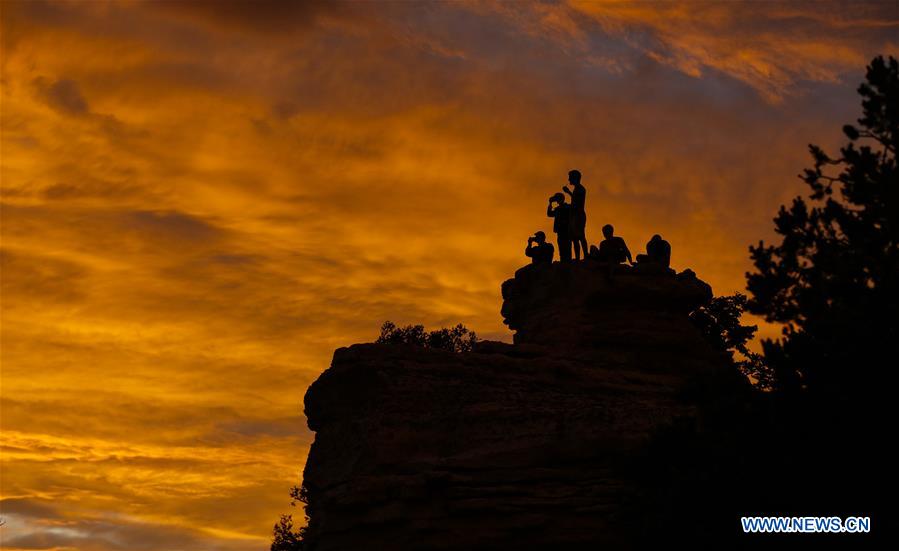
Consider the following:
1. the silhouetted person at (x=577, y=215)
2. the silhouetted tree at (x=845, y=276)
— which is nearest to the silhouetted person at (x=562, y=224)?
the silhouetted person at (x=577, y=215)

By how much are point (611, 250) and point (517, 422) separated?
1020 centimetres

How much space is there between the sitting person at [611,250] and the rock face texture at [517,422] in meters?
1.26

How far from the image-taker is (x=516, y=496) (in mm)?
37750

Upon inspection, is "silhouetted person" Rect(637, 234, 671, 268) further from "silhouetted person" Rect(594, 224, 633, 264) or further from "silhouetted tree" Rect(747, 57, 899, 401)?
"silhouetted tree" Rect(747, 57, 899, 401)

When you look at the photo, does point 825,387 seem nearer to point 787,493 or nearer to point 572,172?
point 787,493

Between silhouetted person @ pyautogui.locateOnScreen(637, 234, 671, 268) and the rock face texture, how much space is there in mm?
1975

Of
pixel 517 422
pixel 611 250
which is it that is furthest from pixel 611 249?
pixel 517 422

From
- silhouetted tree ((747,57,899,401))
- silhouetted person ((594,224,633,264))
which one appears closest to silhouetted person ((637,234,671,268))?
silhouetted person ((594,224,633,264))

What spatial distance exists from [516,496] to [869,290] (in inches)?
481

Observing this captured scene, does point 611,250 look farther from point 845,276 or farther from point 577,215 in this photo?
point 845,276

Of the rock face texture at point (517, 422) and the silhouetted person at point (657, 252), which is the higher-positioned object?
the silhouetted person at point (657, 252)

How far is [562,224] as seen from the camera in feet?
156

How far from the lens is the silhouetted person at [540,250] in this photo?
4856 centimetres

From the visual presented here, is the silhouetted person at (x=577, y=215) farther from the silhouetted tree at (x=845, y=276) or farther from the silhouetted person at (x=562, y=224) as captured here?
the silhouetted tree at (x=845, y=276)
